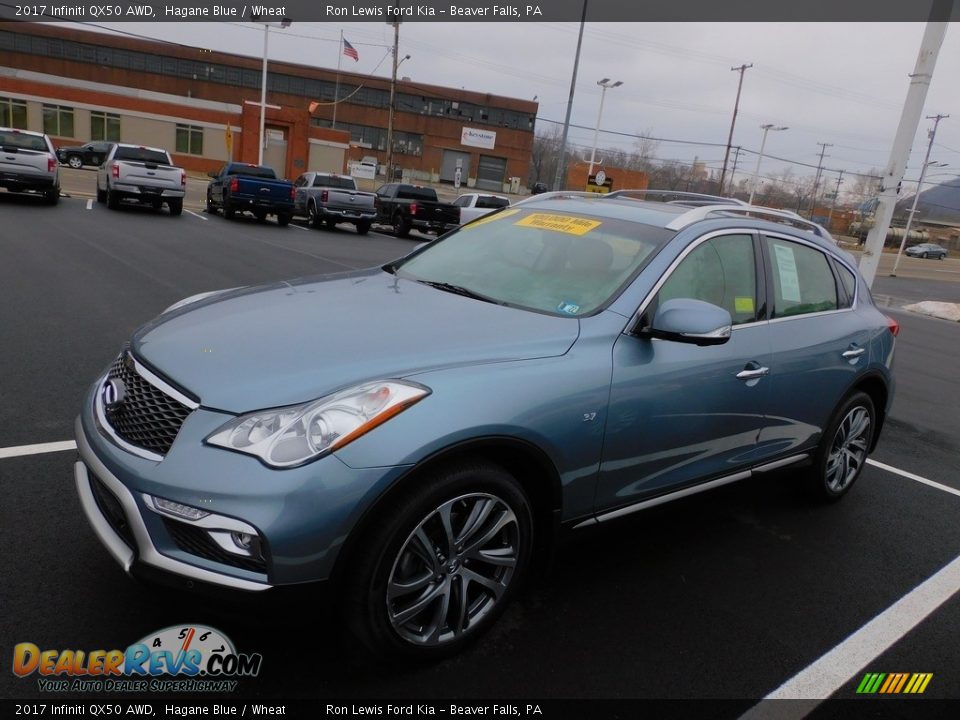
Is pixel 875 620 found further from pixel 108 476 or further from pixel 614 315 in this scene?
pixel 108 476

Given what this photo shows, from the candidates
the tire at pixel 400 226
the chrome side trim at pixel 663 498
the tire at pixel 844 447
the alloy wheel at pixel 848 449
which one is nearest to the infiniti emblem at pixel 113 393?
the chrome side trim at pixel 663 498

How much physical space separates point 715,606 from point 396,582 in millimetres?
1662

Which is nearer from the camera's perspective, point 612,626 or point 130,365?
point 130,365

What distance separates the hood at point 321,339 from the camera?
2.41m

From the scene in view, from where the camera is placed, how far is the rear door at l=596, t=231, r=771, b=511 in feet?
9.73

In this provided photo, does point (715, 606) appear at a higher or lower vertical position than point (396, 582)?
lower

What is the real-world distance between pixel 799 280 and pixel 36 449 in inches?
177

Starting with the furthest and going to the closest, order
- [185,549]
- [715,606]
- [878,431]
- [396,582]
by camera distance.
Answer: [878,431], [715,606], [396,582], [185,549]

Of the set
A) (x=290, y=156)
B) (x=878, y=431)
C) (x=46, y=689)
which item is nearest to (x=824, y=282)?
(x=878, y=431)

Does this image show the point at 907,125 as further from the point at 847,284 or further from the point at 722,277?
the point at 722,277

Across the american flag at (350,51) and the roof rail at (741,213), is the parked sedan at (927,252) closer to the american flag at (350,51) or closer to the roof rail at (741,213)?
the american flag at (350,51)

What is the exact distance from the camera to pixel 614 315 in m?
3.04

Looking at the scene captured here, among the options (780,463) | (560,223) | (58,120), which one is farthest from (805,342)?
(58,120)

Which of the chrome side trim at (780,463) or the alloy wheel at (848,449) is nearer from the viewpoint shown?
the chrome side trim at (780,463)
